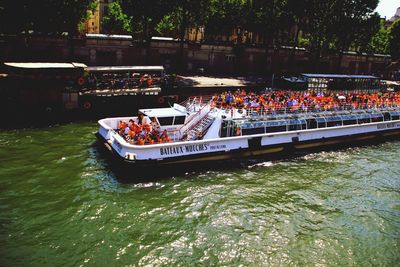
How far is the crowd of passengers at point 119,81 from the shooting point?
3547 cm

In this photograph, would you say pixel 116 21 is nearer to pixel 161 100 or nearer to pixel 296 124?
pixel 161 100

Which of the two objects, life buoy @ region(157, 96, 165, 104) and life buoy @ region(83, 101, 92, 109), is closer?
life buoy @ region(83, 101, 92, 109)

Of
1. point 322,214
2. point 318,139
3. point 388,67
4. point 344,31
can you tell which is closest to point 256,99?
point 318,139

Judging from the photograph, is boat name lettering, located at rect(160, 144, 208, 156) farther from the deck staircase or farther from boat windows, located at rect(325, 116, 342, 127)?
boat windows, located at rect(325, 116, 342, 127)

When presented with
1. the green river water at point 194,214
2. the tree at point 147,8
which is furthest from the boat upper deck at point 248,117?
the tree at point 147,8

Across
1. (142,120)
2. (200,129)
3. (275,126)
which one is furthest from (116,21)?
(275,126)

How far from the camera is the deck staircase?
25.2 metres

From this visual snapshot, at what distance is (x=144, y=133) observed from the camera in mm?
23266

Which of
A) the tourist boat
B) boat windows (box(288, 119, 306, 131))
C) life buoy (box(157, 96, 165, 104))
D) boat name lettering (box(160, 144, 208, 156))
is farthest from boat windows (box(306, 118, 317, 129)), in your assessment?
life buoy (box(157, 96, 165, 104))

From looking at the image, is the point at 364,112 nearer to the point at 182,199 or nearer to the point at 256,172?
the point at 256,172

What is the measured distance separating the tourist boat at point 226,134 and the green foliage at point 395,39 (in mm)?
54761

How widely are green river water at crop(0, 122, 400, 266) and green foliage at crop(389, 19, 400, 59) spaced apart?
200 ft

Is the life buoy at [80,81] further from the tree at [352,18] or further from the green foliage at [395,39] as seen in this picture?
the green foliage at [395,39]

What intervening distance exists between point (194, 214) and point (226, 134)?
8.32m
